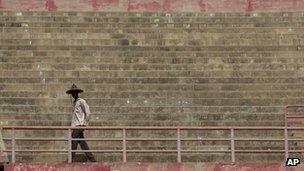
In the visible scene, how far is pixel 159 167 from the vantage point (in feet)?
65.9

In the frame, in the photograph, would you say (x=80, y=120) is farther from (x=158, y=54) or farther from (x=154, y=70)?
(x=158, y=54)

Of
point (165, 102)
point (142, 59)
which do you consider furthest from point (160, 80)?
point (142, 59)

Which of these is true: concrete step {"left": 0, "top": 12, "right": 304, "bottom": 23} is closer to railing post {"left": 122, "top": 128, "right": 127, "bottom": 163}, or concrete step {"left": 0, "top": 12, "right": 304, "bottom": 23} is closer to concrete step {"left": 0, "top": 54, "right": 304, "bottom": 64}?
concrete step {"left": 0, "top": 54, "right": 304, "bottom": 64}

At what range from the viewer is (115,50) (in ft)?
87.6

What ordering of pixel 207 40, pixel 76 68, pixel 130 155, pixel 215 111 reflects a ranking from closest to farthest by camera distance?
pixel 130 155
pixel 215 111
pixel 76 68
pixel 207 40

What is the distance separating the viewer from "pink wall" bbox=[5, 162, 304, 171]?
19938mm

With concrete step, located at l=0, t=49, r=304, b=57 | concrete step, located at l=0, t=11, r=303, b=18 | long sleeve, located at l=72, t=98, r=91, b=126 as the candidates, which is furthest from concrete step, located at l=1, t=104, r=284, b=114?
concrete step, located at l=0, t=11, r=303, b=18

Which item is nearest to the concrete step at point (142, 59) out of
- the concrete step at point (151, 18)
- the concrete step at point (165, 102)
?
the concrete step at point (165, 102)

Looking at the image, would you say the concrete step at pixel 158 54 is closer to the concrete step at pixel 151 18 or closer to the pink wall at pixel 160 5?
the concrete step at pixel 151 18

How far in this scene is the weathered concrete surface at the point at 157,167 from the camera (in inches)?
785

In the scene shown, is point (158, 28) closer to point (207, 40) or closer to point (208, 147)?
point (207, 40)

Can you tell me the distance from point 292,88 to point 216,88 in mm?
1674

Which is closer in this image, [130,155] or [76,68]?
[130,155]

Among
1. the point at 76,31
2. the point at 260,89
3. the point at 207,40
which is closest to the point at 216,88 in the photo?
the point at 260,89
